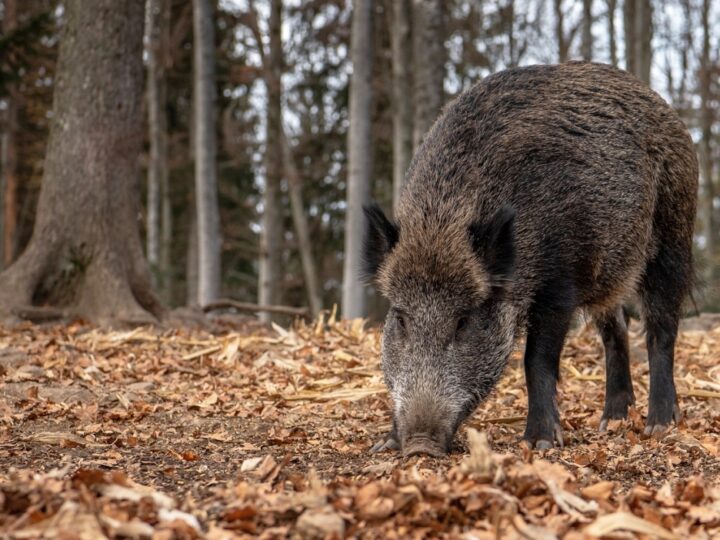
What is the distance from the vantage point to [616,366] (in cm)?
628

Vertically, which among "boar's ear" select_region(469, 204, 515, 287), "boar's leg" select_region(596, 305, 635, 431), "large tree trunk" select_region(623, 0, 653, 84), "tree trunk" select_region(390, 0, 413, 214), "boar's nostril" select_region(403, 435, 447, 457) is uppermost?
"large tree trunk" select_region(623, 0, 653, 84)

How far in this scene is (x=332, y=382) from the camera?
259 inches

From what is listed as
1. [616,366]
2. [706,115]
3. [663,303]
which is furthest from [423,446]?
[706,115]

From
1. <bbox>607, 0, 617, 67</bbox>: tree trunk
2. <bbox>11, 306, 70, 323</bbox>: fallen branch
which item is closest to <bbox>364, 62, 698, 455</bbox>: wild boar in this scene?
<bbox>11, 306, 70, 323</bbox>: fallen branch

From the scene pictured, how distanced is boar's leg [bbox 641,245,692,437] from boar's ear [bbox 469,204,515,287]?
180 cm

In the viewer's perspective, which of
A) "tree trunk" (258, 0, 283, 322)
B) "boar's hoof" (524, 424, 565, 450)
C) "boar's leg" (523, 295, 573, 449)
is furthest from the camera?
"tree trunk" (258, 0, 283, 322)

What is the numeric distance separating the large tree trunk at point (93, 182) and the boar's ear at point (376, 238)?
13.7 feet

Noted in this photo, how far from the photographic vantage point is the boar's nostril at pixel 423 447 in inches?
162

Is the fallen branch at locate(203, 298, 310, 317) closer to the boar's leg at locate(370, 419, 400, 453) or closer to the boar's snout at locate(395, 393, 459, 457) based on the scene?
the boar's leg at locate(370, 419, 400, 453)

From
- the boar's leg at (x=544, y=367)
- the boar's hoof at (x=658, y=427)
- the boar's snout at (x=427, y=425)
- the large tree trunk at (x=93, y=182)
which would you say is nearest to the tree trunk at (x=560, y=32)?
the large tree trunk at (x=93, y=182)

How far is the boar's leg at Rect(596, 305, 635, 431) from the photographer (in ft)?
20.1

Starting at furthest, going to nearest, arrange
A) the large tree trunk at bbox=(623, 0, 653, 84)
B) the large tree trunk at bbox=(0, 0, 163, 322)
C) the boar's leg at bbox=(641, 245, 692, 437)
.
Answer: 1. the large tree trunk at bbox=(623, 0, 653, 84)
2. the large tree trunk at bbox=(0, 0, 163, 322)
3. the boar's leg at bbox=(641, 245, 692, 437)

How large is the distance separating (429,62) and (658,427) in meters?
7.02

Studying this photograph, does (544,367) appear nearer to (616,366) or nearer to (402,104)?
(616,366)
